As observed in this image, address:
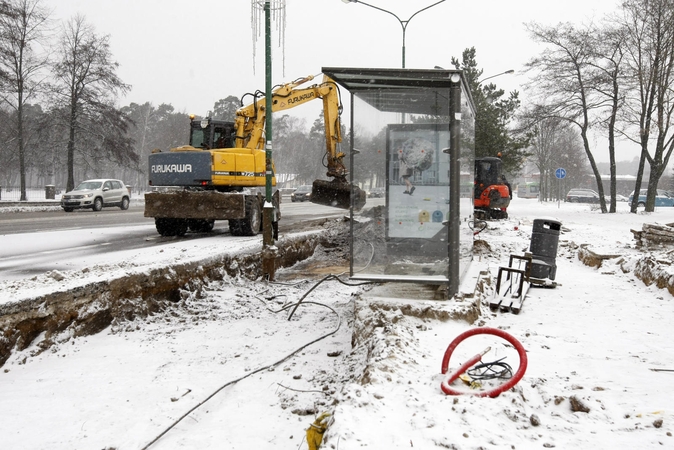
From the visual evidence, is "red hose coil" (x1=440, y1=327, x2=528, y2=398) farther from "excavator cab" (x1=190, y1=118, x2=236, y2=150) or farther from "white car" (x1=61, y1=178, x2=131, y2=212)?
"white car" (x1=61, y1=178, x2=131, y2=212)

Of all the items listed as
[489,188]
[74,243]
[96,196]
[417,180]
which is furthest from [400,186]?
[96,196]

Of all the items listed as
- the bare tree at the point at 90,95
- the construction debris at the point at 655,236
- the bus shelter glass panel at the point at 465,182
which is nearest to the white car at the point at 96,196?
the bare tree at the point at 90,95

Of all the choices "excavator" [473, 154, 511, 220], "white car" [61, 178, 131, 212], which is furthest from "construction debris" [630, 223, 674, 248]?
"white car" [61, 178, 131, 212]

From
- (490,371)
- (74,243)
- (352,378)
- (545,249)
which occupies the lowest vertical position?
(352,378)

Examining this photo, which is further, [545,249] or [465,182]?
[545,249]

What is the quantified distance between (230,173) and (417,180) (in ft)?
23.9

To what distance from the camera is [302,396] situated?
16.7 ft

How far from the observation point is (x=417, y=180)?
23.4 feet

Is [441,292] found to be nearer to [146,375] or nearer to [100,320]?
[146,375]

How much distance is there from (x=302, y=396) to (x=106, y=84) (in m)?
32.4

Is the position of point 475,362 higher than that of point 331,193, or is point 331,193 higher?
point 331,193

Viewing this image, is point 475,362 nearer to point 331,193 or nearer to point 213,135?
point 331,193

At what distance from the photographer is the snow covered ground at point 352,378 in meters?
3.49

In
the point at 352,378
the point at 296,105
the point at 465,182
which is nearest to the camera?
the point at 352,378
